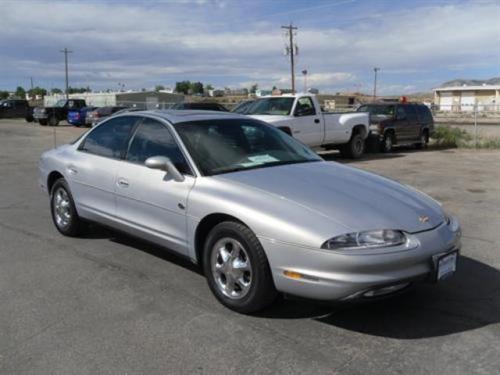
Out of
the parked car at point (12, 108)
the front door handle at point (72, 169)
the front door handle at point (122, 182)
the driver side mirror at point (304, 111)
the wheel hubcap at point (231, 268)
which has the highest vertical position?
the parked car at point (12, 108)

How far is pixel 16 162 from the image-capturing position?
14.8m

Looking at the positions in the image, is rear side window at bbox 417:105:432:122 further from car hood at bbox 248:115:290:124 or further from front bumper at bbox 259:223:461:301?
front bumper at bbox 259:223:461:301

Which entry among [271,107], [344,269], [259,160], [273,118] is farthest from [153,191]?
[271,107]

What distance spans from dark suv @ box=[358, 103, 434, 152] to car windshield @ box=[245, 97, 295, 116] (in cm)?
452

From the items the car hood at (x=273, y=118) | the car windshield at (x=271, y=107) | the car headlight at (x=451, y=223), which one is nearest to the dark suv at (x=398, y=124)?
the car windshield at (x=271, y=107)

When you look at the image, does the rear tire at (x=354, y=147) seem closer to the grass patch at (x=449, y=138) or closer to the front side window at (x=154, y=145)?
the grass patch at (x=449, y=138)

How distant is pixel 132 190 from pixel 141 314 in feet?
4.40

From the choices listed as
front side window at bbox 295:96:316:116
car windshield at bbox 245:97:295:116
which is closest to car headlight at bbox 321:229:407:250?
car windshield at bbox 245:97:295:116

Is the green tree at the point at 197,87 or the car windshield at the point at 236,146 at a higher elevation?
the green tree at the point at 197,87

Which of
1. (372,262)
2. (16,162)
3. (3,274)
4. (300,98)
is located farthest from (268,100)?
(372,262)

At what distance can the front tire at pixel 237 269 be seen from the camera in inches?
153

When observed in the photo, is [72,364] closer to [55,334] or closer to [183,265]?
[55,334]

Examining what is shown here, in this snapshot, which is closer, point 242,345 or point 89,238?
point 242,345

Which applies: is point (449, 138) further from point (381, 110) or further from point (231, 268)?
point (231, 268)
